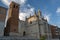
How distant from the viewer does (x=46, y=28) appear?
4044 centimetres

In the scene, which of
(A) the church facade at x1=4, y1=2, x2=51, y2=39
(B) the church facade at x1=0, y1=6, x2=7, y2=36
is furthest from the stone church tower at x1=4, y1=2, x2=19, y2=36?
(B) the church facade at x1=0, y1=6, x2=7, y2=36

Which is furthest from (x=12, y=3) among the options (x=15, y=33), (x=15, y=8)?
(x=15, y=33)

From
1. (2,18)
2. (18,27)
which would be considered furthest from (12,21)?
(18,27)

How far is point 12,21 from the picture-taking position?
3588cm

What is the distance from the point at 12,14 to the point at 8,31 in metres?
6.88

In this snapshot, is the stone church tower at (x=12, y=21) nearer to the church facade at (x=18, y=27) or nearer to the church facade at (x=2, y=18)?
the church facade at (x=18, y=27)

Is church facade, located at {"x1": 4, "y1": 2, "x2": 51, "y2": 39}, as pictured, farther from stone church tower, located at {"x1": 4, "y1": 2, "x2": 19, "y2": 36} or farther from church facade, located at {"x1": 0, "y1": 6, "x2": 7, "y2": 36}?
church facade, located at {"x1": 0, "y1": 6, "x2": 7, "y2": 36}

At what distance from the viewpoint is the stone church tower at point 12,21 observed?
3519 cm

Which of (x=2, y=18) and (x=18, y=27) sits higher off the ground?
(x=2, y=18)

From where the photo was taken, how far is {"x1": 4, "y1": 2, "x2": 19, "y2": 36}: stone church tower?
35.2 metres

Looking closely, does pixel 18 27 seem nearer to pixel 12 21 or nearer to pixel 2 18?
pixel 12 21

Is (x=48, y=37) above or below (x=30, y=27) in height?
below

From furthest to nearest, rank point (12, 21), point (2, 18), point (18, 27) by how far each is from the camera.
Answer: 1. point (18, 27)
2. point (12, 21)
3. point (2, 18)

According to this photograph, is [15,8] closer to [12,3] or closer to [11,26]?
[12,3]
